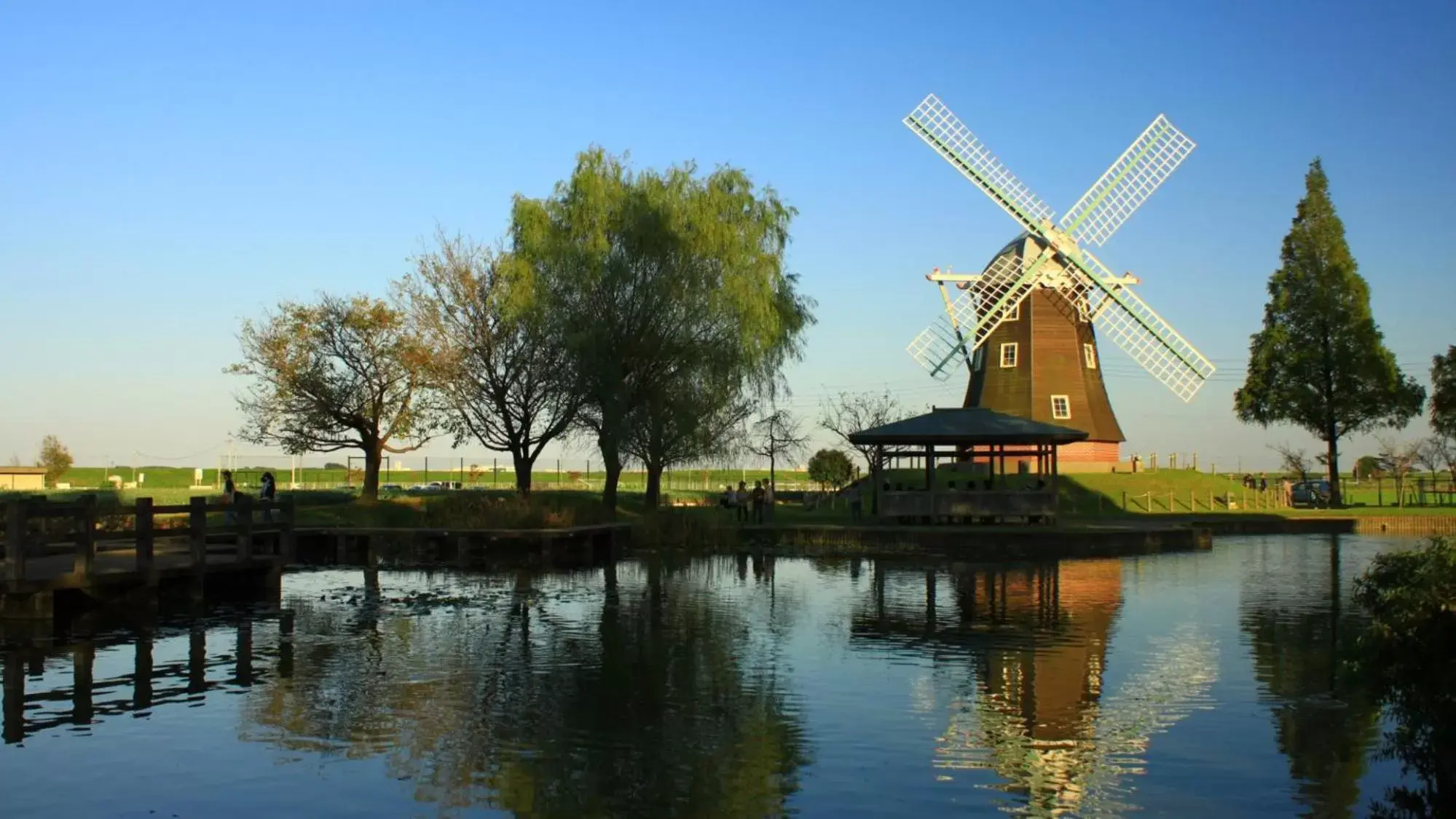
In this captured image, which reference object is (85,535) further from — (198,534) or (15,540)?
(198,534)

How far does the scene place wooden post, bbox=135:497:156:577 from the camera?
65.7 ft

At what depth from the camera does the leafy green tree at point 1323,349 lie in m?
56.0

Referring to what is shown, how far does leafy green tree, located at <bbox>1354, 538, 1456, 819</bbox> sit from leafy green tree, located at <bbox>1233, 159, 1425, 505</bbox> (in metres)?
48.6

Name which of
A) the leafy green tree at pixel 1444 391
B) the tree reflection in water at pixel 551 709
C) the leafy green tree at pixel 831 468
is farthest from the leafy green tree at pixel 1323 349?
the tree reflection in water at pixel 551 709

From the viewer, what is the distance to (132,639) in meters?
17.5

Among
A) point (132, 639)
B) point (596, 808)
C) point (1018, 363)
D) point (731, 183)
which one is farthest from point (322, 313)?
point (596, 808)

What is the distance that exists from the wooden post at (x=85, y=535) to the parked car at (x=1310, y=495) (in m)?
50.2

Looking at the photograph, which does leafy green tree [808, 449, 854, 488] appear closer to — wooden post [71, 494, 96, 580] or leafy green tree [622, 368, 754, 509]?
leafy green tree [622, 368, 754, 509]

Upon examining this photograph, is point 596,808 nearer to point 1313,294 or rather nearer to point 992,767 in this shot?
point 992,767

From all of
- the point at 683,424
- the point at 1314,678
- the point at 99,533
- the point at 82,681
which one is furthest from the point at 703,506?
the point at 1314,678

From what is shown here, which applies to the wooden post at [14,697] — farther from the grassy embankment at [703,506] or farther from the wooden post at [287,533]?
the grassy embankment at [703,506]

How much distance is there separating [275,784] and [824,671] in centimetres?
670

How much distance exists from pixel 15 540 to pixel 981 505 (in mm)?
27515

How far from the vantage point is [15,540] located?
59.2ft
